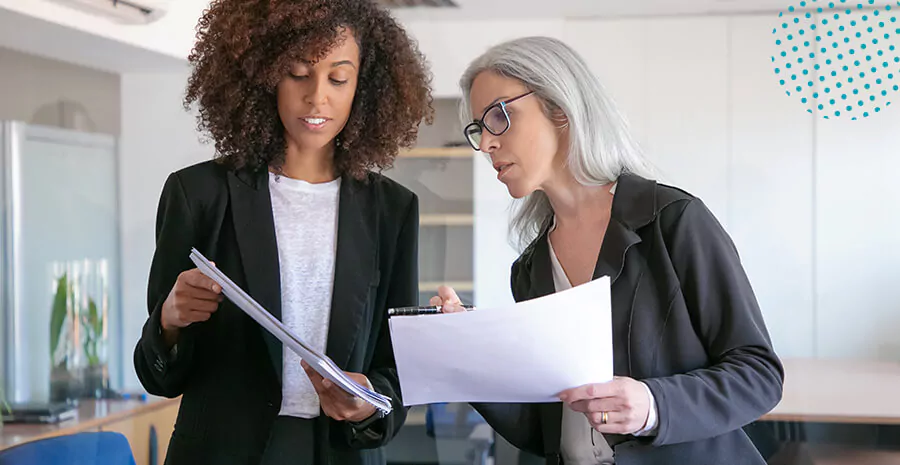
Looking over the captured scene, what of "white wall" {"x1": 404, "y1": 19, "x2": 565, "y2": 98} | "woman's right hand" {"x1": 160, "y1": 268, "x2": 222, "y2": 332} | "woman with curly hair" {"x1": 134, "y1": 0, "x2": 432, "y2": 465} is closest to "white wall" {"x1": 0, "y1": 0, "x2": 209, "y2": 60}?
"white wall" {"x1": 404, "y1": 19, "x2": 565, "y2": 98}

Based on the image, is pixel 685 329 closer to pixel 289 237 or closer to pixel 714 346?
pixel 714 346

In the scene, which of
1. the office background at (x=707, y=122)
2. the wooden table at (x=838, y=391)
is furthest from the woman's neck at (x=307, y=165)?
the wooden table at (x=838, y=391)

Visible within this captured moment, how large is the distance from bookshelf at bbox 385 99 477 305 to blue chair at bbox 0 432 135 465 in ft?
2.96

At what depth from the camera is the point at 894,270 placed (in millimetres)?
2217

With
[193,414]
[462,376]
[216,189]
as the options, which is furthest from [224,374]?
[462,376]

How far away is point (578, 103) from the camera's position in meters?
1.46

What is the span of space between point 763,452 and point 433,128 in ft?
4.00

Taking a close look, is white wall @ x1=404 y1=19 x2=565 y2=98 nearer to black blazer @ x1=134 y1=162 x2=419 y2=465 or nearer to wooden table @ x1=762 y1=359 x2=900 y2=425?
black blazer @ x1=134 y1=162 x2=419 y2=465

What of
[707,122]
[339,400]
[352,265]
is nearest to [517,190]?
[352,265]

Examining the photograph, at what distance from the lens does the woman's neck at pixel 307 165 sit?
168cm

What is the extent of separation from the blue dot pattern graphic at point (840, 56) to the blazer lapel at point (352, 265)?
3.92 ft

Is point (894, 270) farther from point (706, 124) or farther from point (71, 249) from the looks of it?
point (71, 249)

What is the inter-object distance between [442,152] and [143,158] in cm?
87

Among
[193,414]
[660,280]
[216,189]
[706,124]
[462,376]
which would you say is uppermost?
[706,124]
